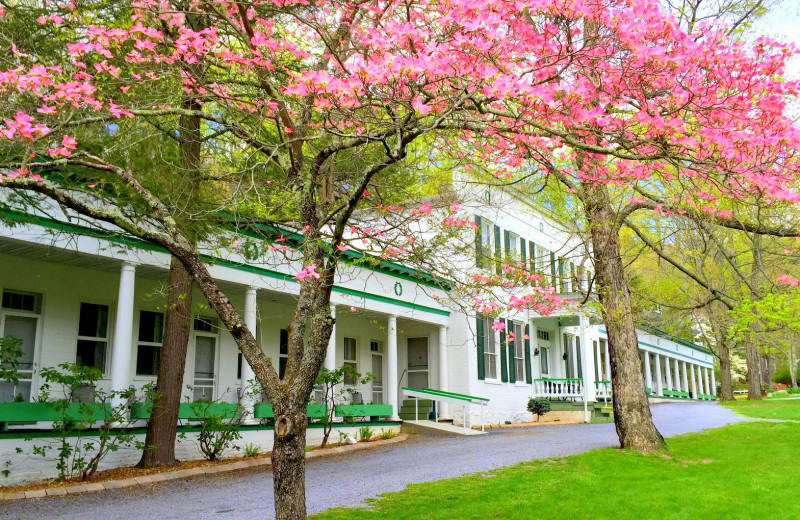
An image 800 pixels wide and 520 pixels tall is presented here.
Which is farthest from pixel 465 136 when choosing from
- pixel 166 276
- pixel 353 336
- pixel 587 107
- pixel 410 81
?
pixel 353 336

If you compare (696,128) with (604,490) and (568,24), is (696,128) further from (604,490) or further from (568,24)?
(604,490)

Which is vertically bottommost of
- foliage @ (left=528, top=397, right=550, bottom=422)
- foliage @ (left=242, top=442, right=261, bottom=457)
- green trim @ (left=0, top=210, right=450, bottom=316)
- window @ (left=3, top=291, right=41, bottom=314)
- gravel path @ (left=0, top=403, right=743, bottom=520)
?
gravel path @ (left=0, top=403, right=743, bottom=520)

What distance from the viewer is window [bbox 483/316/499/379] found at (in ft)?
63.7

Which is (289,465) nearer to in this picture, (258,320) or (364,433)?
(364,433)

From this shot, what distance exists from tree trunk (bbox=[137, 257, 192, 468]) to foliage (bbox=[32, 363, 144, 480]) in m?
0.27

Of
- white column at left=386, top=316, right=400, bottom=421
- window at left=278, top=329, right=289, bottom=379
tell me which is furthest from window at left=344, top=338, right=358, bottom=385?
window at left=278, top=329, right=289, bottom=379

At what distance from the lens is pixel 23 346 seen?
36.0 ft

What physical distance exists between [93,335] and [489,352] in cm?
1148

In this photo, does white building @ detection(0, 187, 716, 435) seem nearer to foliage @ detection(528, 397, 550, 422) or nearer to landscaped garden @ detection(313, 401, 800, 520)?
foliage @ detection(528, 397, 550, 422)

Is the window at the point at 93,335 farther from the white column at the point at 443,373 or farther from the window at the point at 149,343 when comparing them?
the white column at the point at 443,373

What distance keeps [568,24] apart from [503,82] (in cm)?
110

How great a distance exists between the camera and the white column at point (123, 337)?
1029 cm

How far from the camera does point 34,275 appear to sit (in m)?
11.1

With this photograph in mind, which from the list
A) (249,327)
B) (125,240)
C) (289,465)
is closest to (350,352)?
(249,327)
